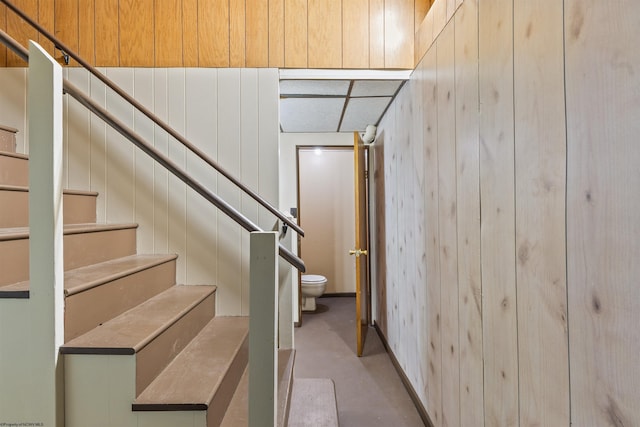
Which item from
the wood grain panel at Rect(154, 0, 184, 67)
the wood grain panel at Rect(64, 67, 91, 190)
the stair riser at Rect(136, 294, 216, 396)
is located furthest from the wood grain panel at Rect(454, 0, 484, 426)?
the wood grain panel at Rect(64, 67, 91, 190)

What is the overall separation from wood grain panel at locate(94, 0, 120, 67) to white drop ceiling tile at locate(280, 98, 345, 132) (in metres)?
1.18

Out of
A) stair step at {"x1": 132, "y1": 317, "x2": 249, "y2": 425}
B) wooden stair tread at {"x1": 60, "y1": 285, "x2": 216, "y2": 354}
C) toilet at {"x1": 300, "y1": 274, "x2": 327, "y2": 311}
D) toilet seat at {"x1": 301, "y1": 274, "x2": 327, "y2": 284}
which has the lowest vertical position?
toilet at {"x1": 300, "y1": 274, "x2": 327, "y2": 311}

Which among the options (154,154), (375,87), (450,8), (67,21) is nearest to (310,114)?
(375,87)

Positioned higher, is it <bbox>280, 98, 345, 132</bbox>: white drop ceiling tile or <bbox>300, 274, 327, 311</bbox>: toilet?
<bbox>280, 98, 345, 132</bbox>: white drop ceiling tile

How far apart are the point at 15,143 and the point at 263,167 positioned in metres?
1.60

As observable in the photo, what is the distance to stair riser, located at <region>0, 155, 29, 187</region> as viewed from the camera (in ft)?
5.39

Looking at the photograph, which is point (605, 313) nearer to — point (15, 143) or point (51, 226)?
point (51, 226)

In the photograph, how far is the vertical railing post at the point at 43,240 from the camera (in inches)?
43.4

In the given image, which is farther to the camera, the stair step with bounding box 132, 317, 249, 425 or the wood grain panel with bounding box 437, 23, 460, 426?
the wood grain panel with bounding box 437, 23, 460, 426

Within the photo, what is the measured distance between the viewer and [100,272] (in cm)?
150

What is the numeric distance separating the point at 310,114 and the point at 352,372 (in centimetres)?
227

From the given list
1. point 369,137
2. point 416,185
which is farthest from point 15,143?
point 369,137

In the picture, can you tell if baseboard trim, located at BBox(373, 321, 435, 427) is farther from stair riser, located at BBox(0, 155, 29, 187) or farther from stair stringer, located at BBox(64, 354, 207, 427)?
stair riser, located at BBox(0, 155, 29, 187)

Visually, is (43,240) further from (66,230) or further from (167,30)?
(167,30)
